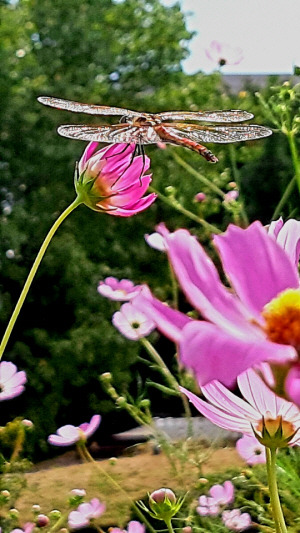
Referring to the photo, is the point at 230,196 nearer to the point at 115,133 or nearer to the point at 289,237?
the point at 115,133

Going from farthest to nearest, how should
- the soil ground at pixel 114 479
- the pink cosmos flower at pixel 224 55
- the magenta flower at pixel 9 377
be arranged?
the soil ground at pixel 114 479
the pink cosmos flower at pixel 224 55
the magenta flower at pixel 9 377

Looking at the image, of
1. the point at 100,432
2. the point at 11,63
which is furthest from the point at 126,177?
the point at 11,63

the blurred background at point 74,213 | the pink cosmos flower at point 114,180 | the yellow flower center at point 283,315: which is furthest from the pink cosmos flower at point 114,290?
the blurred background at point 74,213

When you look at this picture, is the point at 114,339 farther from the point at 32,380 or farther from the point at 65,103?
the point at 65,103

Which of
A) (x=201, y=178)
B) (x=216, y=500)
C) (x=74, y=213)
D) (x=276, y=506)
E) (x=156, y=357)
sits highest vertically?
(x=276, y=506)

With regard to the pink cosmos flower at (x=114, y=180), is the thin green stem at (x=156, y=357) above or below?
below

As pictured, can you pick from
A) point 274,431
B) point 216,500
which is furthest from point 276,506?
point 216,500

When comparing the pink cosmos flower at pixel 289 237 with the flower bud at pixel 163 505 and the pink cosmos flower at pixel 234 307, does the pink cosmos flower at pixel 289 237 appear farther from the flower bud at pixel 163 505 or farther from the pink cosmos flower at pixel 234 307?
the flower bud at pixel 163 505

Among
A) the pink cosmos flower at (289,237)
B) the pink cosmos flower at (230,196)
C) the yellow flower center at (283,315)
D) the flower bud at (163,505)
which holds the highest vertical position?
the yellow flower center at (283,315)
